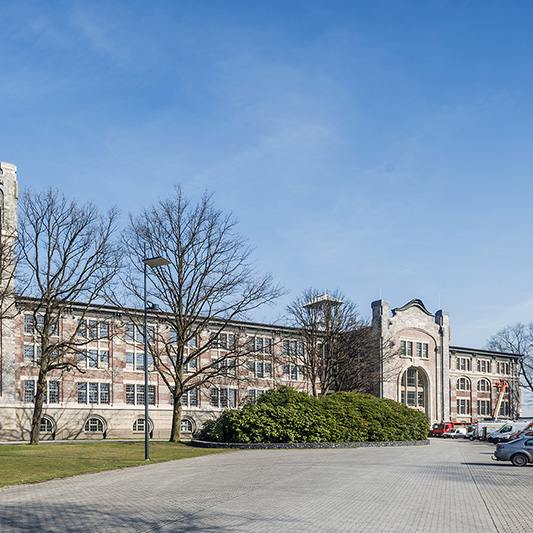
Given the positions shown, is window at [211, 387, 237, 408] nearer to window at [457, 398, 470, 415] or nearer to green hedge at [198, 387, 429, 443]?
green hedge at [198, 387, 429, 443]

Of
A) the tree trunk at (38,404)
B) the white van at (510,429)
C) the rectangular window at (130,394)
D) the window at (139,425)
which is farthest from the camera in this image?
the rectangular window at (130,394)

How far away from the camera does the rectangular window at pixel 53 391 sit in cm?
5300

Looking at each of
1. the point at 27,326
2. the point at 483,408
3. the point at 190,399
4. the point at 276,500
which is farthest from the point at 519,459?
the point at 483,408

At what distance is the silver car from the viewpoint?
87.8 feet

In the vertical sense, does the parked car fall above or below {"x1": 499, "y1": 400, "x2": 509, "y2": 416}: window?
below

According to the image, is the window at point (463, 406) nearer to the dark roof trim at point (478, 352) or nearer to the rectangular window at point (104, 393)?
the dark roof trim at point (478, 352)

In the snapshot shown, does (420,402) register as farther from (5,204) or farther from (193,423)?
(5,204)

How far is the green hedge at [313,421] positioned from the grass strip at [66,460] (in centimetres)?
303

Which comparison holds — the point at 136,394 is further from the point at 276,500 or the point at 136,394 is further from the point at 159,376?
the point at 276,500

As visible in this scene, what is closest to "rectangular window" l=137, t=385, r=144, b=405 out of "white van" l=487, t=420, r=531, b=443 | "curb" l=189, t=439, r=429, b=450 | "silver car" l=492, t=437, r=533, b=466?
"curb" l=189, t=439, r=429, b=450

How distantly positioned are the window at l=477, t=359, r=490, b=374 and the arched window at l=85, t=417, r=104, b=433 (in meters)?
56.7

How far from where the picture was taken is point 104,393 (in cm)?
5606

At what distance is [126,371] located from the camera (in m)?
57.6

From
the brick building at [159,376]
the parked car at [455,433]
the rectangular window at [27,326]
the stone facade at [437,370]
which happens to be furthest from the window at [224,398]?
the parked car at [455,433]
